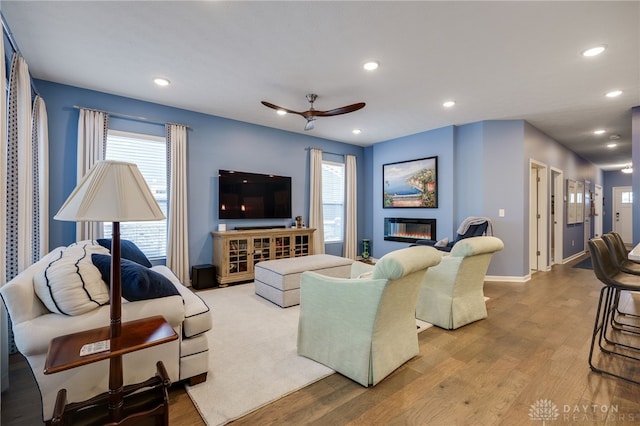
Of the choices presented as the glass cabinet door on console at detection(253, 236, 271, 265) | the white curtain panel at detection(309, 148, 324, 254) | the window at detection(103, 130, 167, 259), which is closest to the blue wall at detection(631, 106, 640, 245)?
the white curtain panel at detection(309, 148, 324, 254)

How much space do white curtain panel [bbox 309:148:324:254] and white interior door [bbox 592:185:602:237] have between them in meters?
8.61

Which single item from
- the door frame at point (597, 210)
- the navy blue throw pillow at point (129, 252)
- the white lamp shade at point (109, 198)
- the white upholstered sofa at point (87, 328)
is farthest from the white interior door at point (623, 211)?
the white lamp shade at point (109, 198)

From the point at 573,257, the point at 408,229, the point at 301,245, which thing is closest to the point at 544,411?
the point at 301,245

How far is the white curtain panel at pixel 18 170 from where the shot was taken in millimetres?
2340

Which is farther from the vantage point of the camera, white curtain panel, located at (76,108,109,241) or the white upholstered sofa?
white curtain panel, located at (76,108,109,241)

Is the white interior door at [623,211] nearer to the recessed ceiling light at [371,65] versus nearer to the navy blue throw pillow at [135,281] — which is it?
the recessed ceiling light at [371,65]

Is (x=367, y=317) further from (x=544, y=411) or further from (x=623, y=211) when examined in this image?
(x=623, y=211)

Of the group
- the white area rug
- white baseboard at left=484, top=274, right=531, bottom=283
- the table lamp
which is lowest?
the white area rug

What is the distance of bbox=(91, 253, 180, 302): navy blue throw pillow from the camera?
5.86 ft

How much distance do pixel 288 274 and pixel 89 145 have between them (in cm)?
296

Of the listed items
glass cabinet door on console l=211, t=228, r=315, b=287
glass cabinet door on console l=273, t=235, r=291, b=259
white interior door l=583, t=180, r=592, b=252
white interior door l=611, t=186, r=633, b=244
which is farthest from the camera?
white interior door l=611, t=186, r=633, b=244

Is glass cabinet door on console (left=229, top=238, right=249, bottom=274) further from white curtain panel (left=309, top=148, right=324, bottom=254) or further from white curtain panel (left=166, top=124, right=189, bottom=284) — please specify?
white curtain panel (left=309, top=148, right=324, bottom=254)

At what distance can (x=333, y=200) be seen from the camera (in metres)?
6.50

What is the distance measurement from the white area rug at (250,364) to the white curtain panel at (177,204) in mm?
1239
